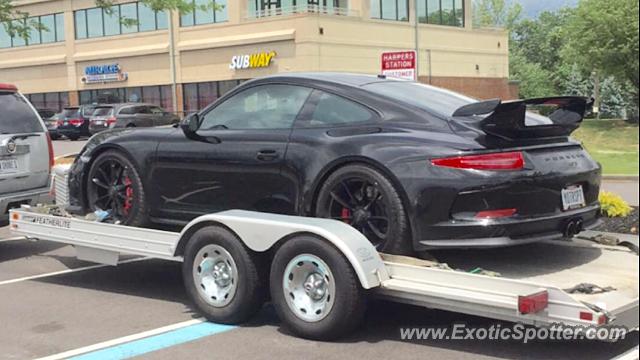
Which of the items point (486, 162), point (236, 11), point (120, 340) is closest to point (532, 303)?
point (486, 162)

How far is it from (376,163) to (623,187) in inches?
438

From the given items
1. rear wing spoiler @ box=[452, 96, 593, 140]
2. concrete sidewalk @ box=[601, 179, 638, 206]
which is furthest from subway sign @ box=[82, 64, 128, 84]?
rear wing spoiler @ box=[452, 96, 593, 140]

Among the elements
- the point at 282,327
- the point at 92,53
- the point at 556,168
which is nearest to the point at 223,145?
the point at 282,327

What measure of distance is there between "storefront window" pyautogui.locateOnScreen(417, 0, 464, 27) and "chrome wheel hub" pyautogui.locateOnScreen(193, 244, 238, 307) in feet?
152

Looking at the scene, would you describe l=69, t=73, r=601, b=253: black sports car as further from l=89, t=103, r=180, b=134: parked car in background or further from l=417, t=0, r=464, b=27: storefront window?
l=417, t=0, r=464, b=27: storefront window

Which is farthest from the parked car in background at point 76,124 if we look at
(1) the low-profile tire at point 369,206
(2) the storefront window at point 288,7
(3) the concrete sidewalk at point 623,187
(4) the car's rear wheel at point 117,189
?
(1) the low-profile tire at point 369,206

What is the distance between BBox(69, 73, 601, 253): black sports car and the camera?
4.98 m

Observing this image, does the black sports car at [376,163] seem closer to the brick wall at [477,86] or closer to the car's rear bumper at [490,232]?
the car's rear bumper at [490,232]

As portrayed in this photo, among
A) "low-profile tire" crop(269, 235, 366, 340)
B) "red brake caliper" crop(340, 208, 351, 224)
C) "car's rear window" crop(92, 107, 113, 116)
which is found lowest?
"low-profile tire" crop(269, 235, 366, 340)

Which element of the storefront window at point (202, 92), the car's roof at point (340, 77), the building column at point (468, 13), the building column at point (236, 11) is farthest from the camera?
the building column at point (468, 13)

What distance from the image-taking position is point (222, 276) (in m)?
5.71

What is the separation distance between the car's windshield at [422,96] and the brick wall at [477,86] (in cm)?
4394

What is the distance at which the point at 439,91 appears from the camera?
6.30 meters

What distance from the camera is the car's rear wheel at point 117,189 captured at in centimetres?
672
